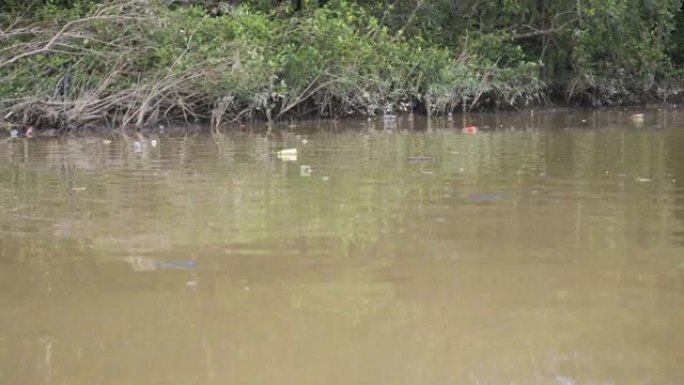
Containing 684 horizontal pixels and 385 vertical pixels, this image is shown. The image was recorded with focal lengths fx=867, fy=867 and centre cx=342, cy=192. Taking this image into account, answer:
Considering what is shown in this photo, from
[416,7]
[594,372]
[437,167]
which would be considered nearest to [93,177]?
[437,167]

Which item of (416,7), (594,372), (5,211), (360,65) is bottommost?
(594,372)

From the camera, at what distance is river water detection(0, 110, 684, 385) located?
2.98 m

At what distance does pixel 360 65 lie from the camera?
49.4 ft

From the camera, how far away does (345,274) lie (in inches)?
158

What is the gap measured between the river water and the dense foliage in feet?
18.5

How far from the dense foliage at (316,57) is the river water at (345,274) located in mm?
5638

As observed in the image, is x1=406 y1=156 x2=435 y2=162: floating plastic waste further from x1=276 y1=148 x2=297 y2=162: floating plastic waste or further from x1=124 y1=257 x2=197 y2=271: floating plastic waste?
x1=124 y1=257 x2=197 y2=271: floating plastic waste

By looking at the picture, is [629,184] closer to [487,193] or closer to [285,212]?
[487,193]

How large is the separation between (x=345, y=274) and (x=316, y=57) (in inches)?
424

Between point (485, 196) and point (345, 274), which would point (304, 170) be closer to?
point (485, 196)

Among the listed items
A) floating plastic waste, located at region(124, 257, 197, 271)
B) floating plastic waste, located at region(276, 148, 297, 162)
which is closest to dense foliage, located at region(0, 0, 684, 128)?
floating plastic waste, located at region(276, 148, 297, 162)

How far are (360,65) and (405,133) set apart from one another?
3.37 m

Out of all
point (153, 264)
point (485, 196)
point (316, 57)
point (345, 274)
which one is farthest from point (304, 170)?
point (316, 57)

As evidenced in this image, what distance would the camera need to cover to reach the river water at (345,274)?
117 inches
